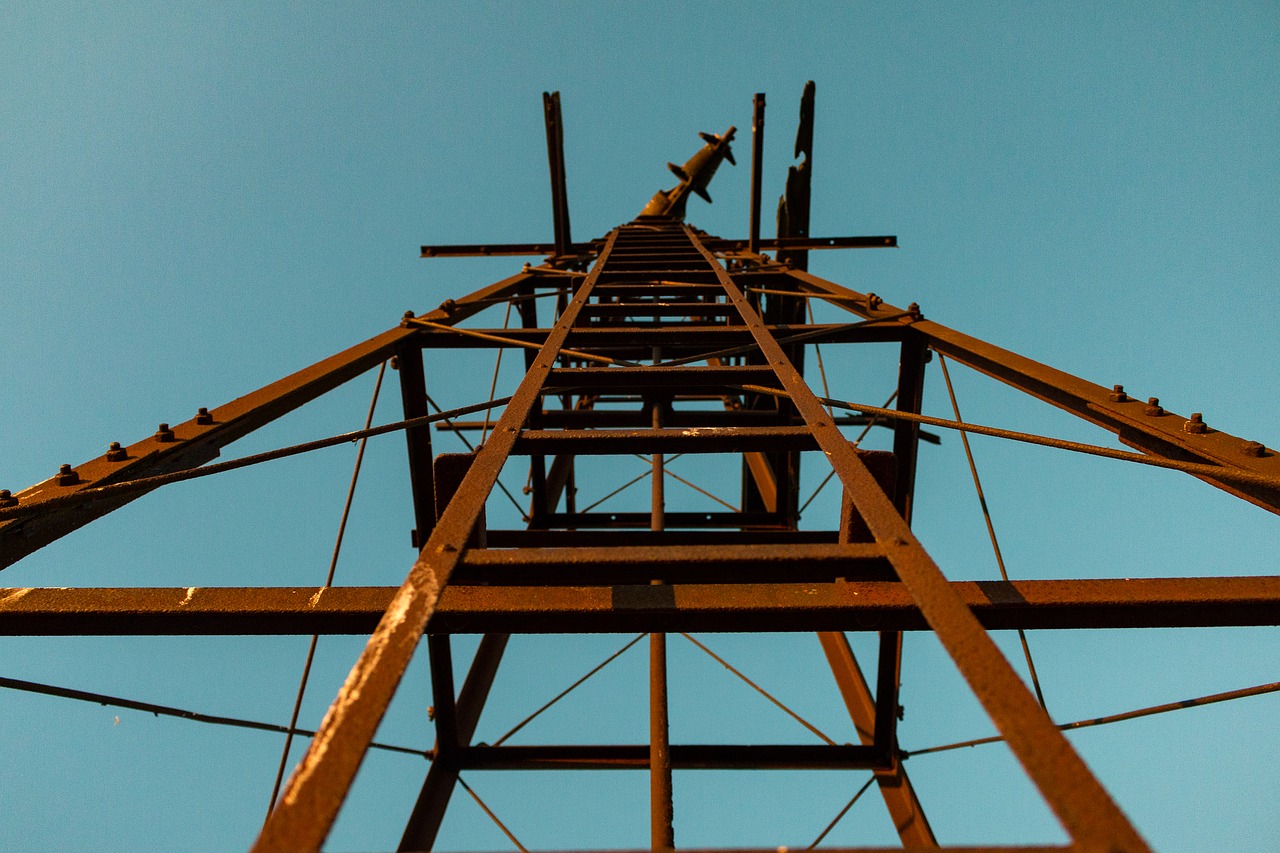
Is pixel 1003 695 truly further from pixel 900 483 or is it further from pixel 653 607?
pixel 900 483

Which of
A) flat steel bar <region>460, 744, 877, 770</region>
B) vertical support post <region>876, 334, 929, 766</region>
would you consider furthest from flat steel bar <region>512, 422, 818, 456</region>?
flat steel bar <region>460, 744, 877, 770</region>

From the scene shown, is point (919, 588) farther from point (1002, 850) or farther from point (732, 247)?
point (732, 247)

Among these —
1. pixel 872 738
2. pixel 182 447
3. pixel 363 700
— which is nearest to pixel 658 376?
pixel 182 447

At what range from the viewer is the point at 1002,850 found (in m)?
0.94

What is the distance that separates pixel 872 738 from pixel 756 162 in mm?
5249

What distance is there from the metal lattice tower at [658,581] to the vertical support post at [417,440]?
0.5 inches

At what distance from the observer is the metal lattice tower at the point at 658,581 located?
3.98 ft

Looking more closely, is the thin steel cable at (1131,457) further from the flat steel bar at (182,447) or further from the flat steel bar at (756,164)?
the flat steel bar at (756,164)

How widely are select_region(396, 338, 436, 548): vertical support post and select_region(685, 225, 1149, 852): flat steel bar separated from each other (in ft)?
8.97

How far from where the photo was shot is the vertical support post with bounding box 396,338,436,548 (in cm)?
394

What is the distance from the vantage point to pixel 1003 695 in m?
1.11

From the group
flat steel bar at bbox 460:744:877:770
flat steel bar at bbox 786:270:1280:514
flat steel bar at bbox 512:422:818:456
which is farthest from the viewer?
flat steel bar at bbox 460:744:877:770

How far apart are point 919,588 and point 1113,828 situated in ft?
1.73

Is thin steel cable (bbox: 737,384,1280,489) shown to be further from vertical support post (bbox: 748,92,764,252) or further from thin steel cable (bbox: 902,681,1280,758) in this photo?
vertical support post (bbox: 748,92,764,252)
